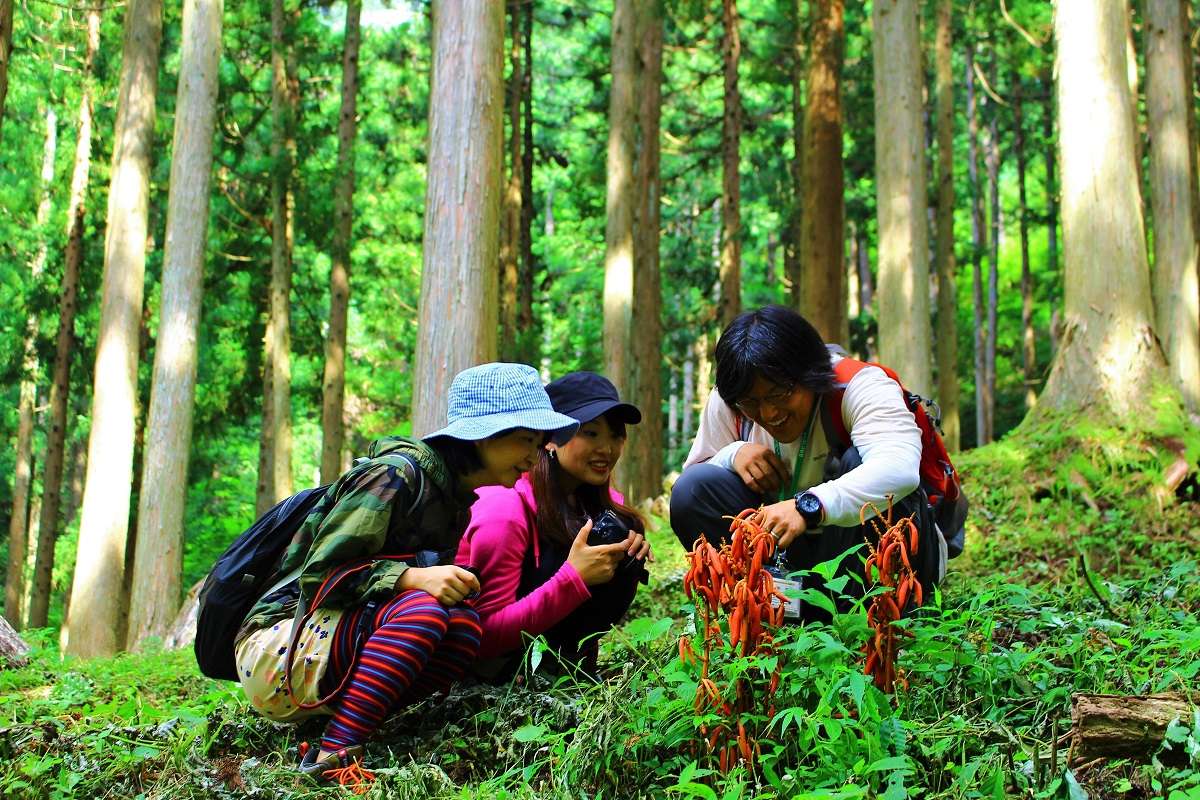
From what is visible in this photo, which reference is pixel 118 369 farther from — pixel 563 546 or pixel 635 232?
pixel 563 546

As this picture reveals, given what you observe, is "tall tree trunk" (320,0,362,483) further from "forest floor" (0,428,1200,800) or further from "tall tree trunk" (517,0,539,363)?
"forest floor" (0,428,1200,800)

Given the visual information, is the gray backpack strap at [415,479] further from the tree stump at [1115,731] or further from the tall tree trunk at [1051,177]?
the tall tree trunk at [1051,177]

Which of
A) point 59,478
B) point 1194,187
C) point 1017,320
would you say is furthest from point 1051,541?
point 1017,320

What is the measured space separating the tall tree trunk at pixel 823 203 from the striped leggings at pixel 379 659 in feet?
27.0

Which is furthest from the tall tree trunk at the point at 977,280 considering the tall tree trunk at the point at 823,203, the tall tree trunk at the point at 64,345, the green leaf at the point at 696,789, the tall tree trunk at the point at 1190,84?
the green leaf at the point at 696,789

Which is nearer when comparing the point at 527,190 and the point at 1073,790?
the point at 1073,790

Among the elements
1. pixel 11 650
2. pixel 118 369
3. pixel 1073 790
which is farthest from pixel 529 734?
pixel 118 369

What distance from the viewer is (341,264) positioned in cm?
1614

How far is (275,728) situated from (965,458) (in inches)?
253

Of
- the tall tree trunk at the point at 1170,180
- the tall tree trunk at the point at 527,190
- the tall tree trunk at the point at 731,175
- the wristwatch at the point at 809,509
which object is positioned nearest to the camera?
the wristwatch at the point at 809,509

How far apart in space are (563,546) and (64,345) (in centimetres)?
1407

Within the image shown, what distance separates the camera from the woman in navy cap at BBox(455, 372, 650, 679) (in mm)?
3770

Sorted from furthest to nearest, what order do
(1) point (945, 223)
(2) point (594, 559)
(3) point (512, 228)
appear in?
(1) point (945, 223), (3) point (512, 228), (2) point (594, 559)

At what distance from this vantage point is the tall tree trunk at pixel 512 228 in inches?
695
